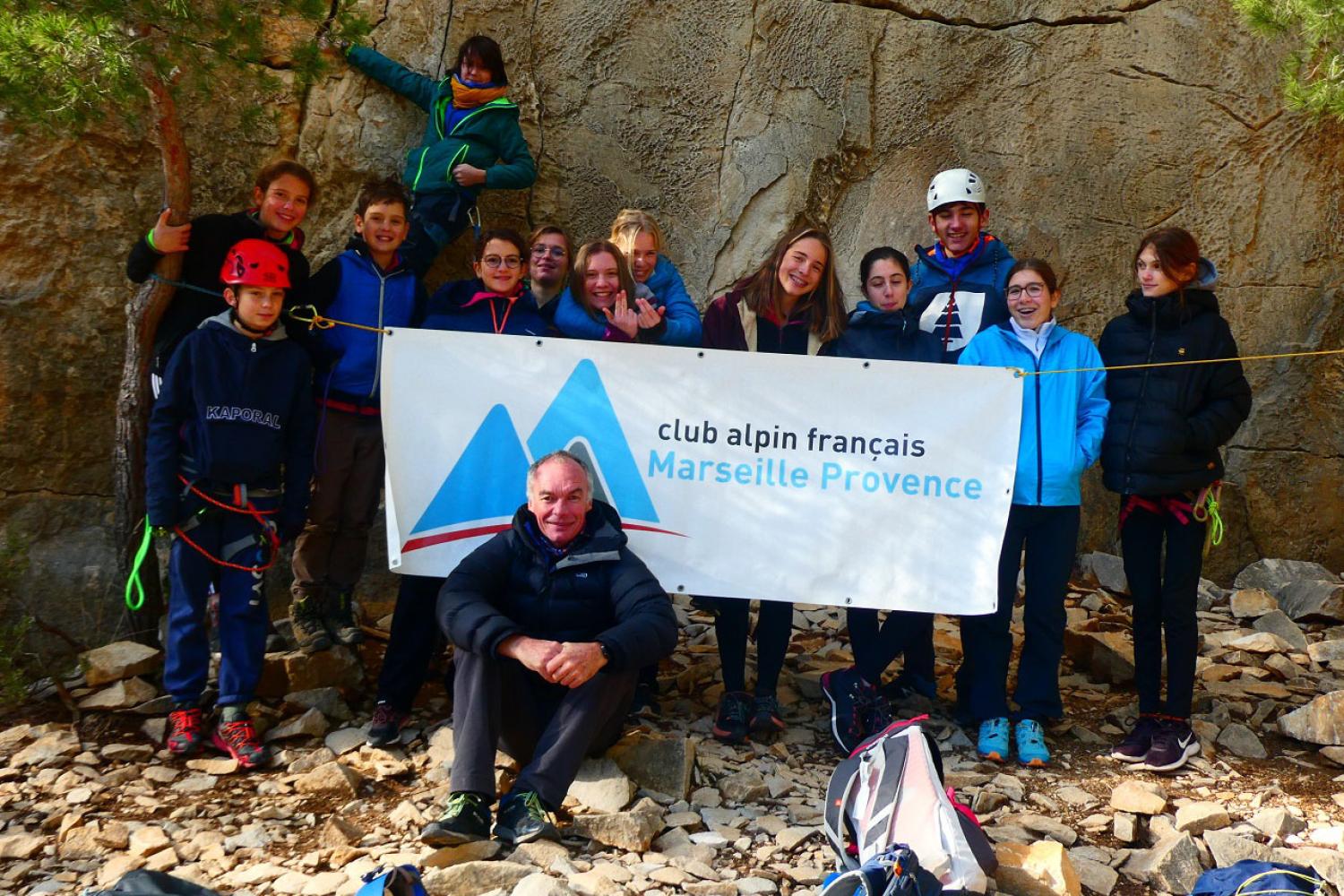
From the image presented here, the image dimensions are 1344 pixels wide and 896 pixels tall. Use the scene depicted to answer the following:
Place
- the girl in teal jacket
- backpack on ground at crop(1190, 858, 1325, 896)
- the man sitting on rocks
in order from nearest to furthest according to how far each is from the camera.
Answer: backpack on ground at crop(1190, 858, 1325, 896)
the man sitting on rocks
the girl in teal jacket

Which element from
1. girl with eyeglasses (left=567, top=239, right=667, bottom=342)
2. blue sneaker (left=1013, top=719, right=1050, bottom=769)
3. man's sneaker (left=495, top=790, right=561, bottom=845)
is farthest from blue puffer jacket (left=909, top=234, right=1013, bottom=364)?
man's sneaker (left=495, top=790, right=561, bottom=845)

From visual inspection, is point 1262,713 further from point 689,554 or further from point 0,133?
point 0,133

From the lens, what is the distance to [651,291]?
203 inches

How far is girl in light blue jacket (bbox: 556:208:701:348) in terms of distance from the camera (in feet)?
16.4

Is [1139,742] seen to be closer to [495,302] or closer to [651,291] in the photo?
[651,291]

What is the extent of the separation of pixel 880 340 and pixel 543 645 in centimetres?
Result: 200

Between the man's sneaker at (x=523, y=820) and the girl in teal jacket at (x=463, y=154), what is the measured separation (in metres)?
2.85

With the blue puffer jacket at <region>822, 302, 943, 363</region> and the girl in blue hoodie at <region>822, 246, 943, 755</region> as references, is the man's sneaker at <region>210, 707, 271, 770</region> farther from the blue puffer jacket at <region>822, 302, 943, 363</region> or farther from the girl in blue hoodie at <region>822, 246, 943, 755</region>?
the blue puffer jacket at <region>822, 302, 943, 363</region>

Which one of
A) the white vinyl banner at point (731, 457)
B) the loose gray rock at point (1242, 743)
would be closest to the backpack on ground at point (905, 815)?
the white vinyl banner at point (731, 457)

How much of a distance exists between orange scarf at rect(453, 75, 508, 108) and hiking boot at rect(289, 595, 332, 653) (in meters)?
2.51

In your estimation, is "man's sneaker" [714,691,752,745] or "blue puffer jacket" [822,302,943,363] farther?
"blue puffer jacket" [822,302,943,363]

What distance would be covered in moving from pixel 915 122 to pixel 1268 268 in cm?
239

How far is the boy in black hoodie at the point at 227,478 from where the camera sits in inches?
179

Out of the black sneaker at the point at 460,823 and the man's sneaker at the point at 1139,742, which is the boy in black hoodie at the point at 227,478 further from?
the man's sneaker at the point at 1139,742
